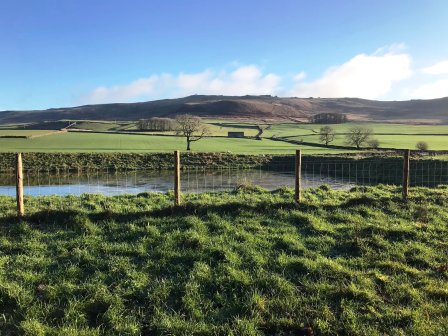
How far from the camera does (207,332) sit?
596 centimetres

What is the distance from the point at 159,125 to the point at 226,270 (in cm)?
10252

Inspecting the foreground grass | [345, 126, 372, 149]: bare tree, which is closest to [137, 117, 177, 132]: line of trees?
[345, 126, 372, 149]: bare tree

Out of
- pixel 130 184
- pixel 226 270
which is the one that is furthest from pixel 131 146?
pixel 226 270

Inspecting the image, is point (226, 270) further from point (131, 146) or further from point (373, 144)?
point (373, 144)

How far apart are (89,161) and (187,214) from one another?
44087 mm

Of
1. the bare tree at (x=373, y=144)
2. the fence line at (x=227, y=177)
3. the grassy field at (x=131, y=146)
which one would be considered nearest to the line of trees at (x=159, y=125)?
the grassy field at (x=131, y=146)

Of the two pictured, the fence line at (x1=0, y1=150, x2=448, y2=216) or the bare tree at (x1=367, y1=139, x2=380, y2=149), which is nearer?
the fence line at (x1=0, y1=150, x2=448, y2=216)

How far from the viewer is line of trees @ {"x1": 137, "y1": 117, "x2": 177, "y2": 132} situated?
105m

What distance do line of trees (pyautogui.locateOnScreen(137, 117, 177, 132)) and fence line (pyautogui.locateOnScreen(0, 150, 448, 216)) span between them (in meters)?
52.6

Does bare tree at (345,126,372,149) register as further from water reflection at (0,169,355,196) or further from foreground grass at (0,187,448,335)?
foreground grass at (0,187,448,335)

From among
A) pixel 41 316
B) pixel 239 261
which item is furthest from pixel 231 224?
pixel 41 316

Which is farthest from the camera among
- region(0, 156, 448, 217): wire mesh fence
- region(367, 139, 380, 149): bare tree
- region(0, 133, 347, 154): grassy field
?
region(367, 139, 380, 149): bare tree

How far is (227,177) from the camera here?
41.3 m

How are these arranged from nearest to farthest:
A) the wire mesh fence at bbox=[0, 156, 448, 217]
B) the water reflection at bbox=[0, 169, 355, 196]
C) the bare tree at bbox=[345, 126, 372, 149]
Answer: the water reflection at bbox=[0, 169, 355, 196] → the wire mesh fence at bbox=[0, 156, 448, 217] → the bare tree at bbox=[345, 126, 372, 149]
